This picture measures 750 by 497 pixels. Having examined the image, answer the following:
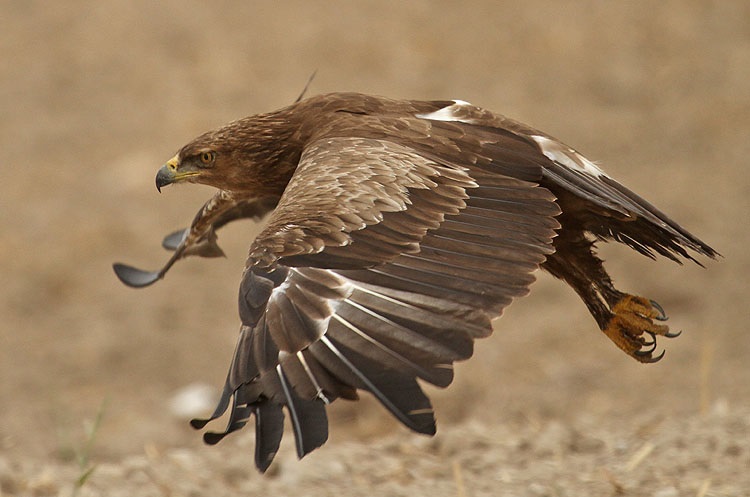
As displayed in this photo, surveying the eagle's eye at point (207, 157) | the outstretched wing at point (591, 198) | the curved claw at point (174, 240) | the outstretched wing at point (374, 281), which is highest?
the outstretched wing at point (591, 198)

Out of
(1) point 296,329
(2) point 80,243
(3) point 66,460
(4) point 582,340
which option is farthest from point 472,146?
(2) point 80,243

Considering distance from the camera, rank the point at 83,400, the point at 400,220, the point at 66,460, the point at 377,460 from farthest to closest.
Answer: the point at 83,400 → the point at 66,460 → the point at 377,460 → the point at 400,220

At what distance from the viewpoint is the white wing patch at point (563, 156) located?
4.72 meters

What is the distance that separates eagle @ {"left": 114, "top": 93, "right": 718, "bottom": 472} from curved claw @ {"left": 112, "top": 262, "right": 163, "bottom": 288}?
2cm

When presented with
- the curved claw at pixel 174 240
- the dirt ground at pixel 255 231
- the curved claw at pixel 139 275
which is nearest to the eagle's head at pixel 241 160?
the curved claw at pixel 139 275

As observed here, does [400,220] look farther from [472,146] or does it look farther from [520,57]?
[520,57]

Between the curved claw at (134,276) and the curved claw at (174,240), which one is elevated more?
the curved claw at (174,240)

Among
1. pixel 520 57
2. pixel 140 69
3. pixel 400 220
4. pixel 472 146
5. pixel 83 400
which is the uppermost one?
pixel 520 57

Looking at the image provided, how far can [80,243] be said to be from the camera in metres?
9.27

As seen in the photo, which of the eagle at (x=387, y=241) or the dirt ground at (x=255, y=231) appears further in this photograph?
the dirt ground at (x=255, y=231)

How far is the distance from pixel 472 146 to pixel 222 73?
6.72 metres

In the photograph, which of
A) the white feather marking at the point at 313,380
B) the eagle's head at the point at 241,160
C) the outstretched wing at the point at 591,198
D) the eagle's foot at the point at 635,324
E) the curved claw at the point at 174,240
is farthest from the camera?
the curved claw at the point at 174,240

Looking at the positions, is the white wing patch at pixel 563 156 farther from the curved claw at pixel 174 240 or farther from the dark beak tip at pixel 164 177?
the curved claw at pixel 174 240

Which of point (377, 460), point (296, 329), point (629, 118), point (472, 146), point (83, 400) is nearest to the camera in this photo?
point (296, 329)
